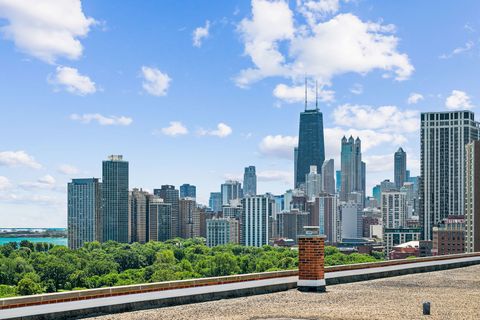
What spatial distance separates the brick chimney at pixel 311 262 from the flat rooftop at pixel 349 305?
0.40 meters

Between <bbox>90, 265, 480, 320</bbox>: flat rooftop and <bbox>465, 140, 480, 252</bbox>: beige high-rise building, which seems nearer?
<bbox>90, 265, 480, 320</bbox>: flat rooftop

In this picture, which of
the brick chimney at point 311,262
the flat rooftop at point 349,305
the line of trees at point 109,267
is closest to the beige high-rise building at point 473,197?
the line of trees at point 109,267

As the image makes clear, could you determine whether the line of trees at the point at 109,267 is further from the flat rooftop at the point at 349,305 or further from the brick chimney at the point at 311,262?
the flat rooftop at the point at 349,305

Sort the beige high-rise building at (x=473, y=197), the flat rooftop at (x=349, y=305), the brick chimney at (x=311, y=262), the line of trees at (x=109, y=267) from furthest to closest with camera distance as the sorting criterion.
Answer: the beige high-rise building at (x=473, y=197), the line of trees at (x=109, y=267), the brick chimney at (x=311, y=262), the flat rooftop at (x=349, y=305)

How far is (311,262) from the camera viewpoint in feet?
59.7

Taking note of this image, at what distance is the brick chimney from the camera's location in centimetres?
1802

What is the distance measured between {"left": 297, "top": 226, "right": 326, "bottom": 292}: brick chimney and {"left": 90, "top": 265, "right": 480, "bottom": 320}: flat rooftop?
1.32 ft

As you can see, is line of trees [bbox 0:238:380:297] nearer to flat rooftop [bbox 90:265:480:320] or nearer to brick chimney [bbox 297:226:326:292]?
brick chimney [bbox 297:226:326:292]

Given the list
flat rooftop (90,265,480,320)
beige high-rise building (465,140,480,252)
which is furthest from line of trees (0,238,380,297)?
flat rooftop (90,265,480,320)

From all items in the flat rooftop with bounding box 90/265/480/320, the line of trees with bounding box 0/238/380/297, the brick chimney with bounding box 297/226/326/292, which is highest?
the brick chimney with bounding box 297/226/326/292

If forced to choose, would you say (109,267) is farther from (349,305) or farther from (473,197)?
(349,305)

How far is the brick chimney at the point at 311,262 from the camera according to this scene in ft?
59.1

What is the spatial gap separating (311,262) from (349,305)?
307 centimetres

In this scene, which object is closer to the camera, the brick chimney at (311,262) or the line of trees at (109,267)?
the brick chimney at (311,262)
